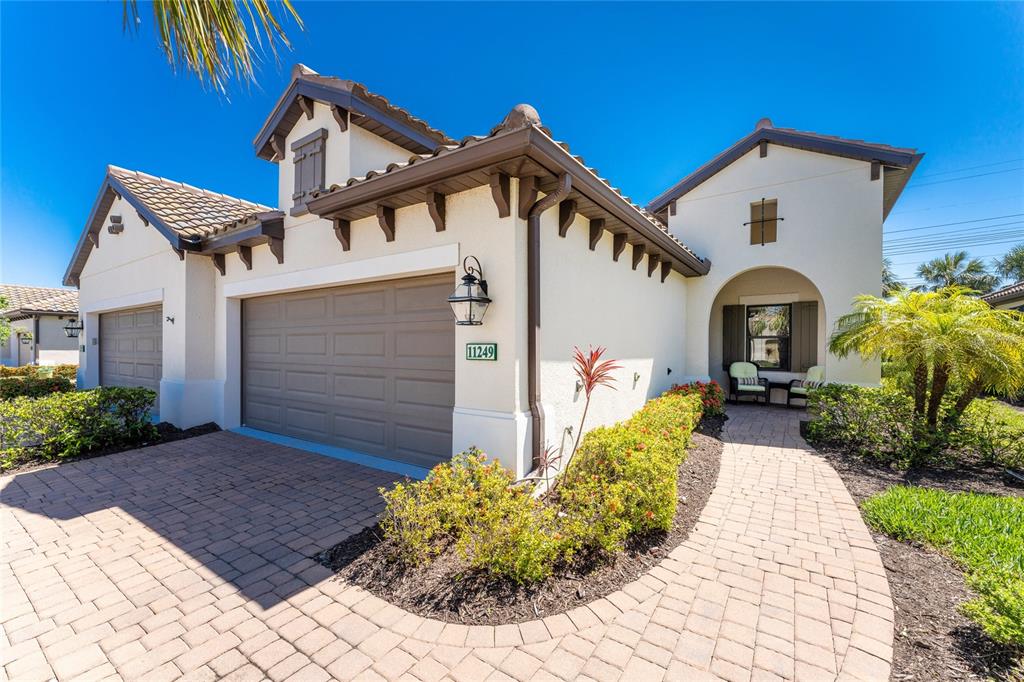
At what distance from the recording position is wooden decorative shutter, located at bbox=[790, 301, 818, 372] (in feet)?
34.2

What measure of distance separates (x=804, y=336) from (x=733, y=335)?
5.38ft

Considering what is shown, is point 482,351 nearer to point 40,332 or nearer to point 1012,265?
point 40,332

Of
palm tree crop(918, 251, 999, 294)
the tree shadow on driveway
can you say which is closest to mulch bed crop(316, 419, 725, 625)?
the tree shadow on driveway

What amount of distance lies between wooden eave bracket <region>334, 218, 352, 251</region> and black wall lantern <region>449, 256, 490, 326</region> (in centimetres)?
239

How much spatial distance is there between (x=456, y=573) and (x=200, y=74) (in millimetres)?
3945

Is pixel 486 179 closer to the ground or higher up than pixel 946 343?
higher up

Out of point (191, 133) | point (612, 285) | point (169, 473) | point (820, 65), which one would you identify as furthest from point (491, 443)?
point (191, 133)

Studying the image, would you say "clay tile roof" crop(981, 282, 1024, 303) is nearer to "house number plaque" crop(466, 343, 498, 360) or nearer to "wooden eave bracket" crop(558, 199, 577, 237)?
"wooden eave bracket" crop(558, 199, 577, 237)

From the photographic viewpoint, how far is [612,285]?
6559 mm

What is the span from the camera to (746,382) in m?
10.8

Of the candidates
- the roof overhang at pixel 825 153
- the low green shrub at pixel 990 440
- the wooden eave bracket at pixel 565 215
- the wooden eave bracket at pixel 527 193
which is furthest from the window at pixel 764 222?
the wooden eave bracket at pixel 527 193

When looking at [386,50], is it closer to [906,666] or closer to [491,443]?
[491,443]

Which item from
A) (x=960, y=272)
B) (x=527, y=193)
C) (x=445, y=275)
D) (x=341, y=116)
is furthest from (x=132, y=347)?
(x=960, y=272)

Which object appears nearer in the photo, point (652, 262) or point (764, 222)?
point (652, 262)
